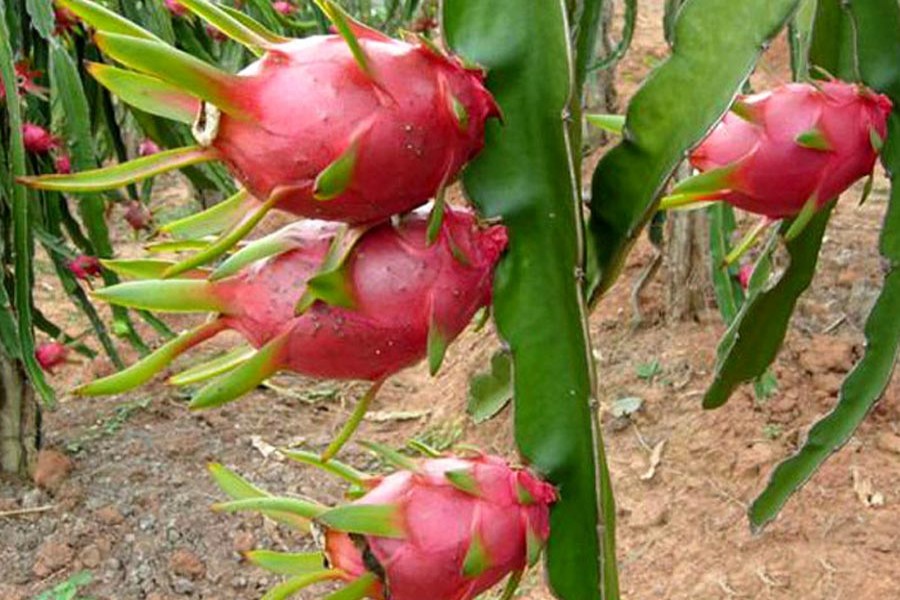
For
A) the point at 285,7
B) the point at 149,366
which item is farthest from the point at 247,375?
the point at 285,7

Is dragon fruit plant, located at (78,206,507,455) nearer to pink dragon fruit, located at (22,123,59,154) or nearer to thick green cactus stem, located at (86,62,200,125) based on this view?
thick green cactus stem, located at (86,62,200,125)

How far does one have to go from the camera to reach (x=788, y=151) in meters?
0.71

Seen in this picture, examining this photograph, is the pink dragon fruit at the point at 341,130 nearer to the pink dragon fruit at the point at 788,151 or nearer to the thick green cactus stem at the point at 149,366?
the thick green cactus stem at the point at 149,366

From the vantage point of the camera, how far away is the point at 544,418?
23.8 inches

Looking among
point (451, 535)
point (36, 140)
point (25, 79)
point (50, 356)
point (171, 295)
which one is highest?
point (171, 295)

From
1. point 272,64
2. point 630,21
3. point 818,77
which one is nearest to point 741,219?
point 630,21

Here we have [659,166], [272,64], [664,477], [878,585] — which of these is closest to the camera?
[272,64]

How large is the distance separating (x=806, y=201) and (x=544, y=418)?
237 millimetres

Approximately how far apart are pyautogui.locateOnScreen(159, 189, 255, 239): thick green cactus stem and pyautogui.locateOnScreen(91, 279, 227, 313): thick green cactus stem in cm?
3

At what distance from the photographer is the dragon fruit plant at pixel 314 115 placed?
1.69ft

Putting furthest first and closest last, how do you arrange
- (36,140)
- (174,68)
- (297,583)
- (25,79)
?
1. (36,140)
2. (25,79)
3. (297,583)
4. (174,68)

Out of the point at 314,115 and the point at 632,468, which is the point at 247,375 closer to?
the point at 314,115

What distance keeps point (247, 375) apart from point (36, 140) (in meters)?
1.92

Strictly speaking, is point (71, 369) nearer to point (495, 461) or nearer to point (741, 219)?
point (741, 219)
